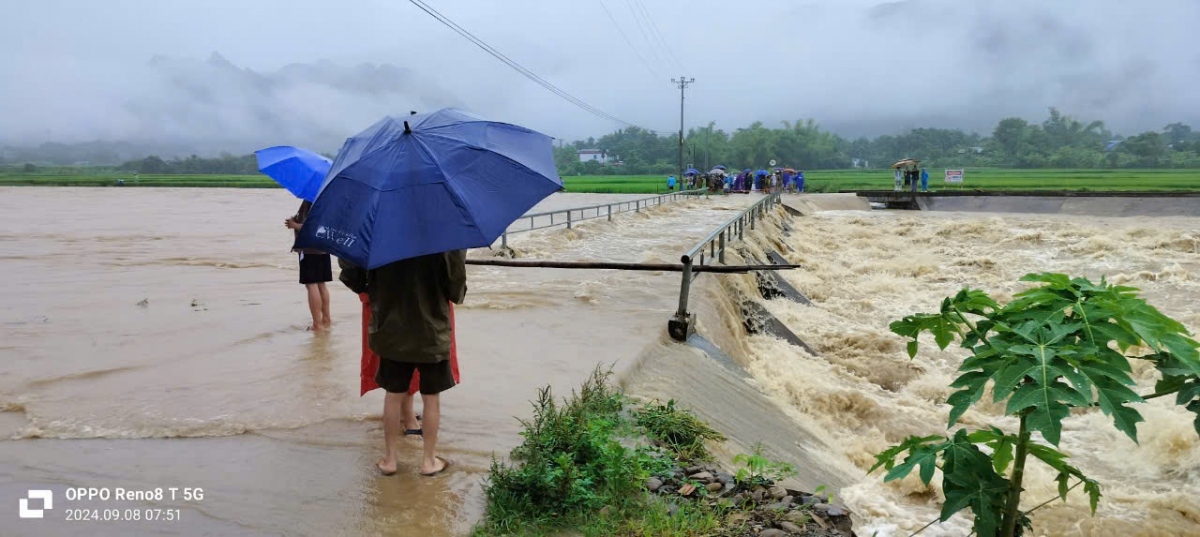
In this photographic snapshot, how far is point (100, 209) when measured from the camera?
1393 inches

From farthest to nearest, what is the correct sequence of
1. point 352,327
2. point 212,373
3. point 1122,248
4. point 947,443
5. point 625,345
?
point 1122,248, point 352,327, point 625,345, point 212,373, point 947,443

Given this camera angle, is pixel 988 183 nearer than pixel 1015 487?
No

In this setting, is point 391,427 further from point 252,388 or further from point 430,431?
point 252,388

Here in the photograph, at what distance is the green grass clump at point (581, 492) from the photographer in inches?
136

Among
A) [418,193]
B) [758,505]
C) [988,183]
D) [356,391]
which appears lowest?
[758,505]

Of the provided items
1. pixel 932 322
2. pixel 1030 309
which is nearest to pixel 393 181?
pixel 932 322

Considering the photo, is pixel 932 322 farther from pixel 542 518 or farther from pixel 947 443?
pixel 542 518

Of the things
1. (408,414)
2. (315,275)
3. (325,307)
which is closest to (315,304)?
(325,307)

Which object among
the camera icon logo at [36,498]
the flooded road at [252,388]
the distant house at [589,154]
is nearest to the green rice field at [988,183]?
the flooded road at [252,388]

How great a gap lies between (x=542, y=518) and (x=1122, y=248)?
22.5 meters

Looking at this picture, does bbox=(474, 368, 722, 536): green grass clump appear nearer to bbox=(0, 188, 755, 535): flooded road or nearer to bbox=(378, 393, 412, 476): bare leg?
bbox=(0, 188, 755, 535): flooded road

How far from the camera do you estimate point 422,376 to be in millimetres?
3875

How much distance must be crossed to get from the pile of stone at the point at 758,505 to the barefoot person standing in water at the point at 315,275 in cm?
387
